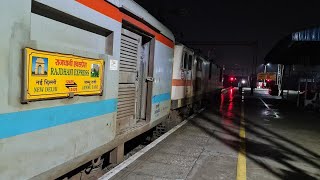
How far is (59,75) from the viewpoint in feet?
12.7

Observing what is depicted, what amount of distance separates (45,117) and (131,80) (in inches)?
121

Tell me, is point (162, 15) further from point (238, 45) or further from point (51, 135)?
point (238, 45)

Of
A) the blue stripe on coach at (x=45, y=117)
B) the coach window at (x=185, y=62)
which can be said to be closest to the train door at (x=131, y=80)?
the blue stripe on coach at (x=45, y=117)

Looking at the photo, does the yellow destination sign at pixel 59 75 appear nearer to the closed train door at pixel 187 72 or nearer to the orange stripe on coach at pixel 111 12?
the orange stripe on coach at pixel 111 12

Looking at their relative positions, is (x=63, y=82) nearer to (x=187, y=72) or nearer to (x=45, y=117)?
(x=45, y=117)

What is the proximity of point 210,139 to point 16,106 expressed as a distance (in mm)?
6940

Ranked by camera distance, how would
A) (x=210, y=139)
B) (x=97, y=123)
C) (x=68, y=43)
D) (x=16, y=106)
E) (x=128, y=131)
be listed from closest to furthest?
1. (x=16, y=106)
2. (x=68, y=43)
3. (x=97, y=123)
4. (x=128, y=131)
5. (x=210, y=139)

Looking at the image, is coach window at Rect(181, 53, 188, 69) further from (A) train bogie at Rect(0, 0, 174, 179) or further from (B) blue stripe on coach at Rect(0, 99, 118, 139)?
(B) blue stripe on coach at Rect(0, 99, 118, 139)

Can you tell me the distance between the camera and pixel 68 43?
418 cm

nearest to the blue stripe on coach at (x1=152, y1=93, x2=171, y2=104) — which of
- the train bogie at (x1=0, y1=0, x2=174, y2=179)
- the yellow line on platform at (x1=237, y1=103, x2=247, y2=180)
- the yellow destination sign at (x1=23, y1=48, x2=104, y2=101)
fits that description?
the train bogie at (x1=0, y1=0, x2=174, y2=179)

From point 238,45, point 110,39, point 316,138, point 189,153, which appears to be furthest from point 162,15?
point 238,45

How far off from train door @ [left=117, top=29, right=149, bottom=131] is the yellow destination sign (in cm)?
135

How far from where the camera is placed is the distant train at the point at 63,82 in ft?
10.5

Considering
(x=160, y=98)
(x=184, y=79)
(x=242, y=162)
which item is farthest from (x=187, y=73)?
(x=242, y=162)
